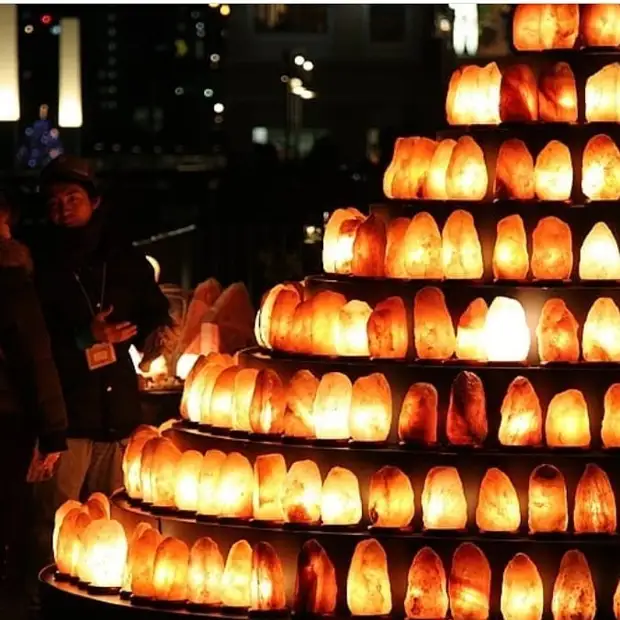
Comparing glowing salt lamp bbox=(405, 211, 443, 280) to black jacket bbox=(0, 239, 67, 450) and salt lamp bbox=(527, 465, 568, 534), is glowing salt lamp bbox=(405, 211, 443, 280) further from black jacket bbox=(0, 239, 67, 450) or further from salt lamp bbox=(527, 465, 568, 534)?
black jacket bbox=(0, 239, 67, 450)

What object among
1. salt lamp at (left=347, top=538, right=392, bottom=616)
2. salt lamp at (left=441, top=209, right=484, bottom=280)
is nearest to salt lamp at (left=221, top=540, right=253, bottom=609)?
salt lamp at (left=347, top=538, right=392, bottom=616)

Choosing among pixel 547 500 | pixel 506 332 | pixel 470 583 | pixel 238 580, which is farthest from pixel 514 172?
pixel 238 580

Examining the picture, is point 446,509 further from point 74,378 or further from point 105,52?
point 105,52

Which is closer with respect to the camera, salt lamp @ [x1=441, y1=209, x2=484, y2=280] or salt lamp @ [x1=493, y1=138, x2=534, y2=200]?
salt lamp @ [x1=441, y1=209, x2=484, y2=280]

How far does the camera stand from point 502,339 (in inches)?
390

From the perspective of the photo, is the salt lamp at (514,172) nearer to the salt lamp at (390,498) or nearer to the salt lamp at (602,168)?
the salt lamp at (602,168)

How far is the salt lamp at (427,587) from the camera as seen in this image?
373 inches

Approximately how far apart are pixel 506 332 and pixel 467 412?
0.43m

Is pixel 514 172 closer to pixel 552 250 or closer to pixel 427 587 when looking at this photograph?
pixel 552 250

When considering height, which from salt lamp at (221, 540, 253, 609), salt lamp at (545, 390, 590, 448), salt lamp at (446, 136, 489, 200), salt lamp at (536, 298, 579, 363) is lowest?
salt lamp at (221, 540, 253, 609)

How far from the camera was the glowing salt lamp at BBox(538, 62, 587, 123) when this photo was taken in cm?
1043

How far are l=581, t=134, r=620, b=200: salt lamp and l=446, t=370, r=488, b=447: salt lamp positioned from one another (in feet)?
3.70

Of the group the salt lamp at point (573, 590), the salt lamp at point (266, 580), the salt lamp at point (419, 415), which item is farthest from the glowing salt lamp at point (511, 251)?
the salt lamp at point (266, 580)

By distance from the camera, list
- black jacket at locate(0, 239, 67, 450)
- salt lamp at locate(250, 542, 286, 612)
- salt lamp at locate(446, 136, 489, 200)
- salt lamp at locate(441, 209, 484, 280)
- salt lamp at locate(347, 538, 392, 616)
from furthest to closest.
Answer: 1. black jacket at locate(0, 239, 67, 450)
2. salt lamp at locate(446, 136, 489, 200)
3. salt lamp at locate(441, 209, 484, 280)
4. salt lamp at locate(250, 542, 286, 612)
5. salt lamp at locate(347, 538, 392, 616)
